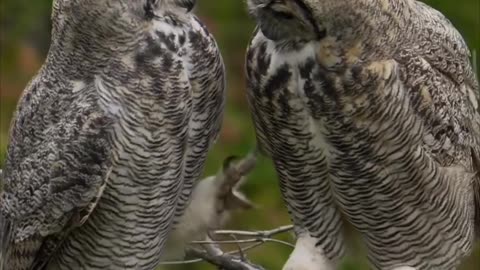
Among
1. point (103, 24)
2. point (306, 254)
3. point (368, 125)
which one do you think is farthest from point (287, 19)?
point (306, 254)

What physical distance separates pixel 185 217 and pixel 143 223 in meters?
0.20

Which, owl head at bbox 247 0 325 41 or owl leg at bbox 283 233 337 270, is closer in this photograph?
owl head at bbox 247 0 325 41

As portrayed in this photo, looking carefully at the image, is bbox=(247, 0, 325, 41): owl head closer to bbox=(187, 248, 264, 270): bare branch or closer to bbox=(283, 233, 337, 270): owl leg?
bbox=(283, 233, 337, 270): owl leg

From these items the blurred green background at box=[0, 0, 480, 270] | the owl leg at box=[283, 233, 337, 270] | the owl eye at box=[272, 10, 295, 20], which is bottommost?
the blurred green background at box=[0, 0, 480, 270]

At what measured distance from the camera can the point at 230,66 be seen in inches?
253

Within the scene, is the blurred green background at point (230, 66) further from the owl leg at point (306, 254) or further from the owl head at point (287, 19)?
the owl head at point (287, 19)

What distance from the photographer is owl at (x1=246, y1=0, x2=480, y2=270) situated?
3.15m

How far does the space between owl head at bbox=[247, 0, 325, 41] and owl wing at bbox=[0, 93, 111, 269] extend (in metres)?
0.47

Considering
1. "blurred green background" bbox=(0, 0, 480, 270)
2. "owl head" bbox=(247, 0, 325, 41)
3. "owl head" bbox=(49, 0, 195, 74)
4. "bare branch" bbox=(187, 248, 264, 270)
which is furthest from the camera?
"blurred green background" bbox=(0, 0, 480, 270)

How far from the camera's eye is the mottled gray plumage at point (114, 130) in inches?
129

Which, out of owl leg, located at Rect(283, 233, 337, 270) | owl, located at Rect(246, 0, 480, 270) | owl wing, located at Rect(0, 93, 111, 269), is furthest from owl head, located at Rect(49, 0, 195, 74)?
owl leg, located at Rect(283, 233, 337, 270)

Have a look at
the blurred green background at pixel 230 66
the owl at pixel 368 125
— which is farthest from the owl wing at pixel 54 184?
the blurred green background at pixel 230 66

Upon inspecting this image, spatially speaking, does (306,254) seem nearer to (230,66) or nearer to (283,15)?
(283,15)

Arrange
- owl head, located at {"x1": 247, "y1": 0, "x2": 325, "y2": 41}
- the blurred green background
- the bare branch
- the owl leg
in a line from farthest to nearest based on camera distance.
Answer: the blurred green background → the bare branch → the owl leg → owl head, located at {"x1": 247, "y1": 0, "x2": 325, "y2": 41}
